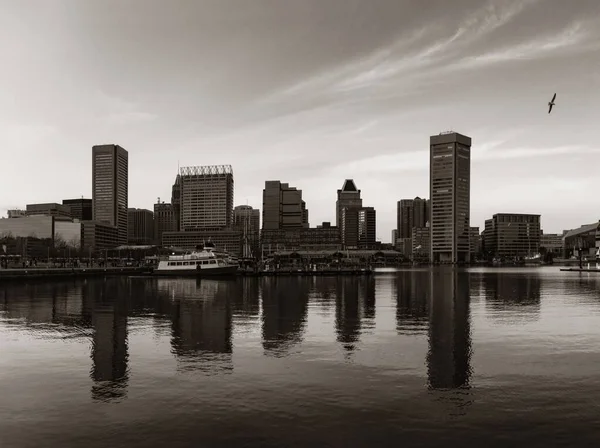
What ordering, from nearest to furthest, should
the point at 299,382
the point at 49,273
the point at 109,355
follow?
the point at 299,382, the point at 109,355, the point at 49,273

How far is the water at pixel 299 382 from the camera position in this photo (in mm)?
21234

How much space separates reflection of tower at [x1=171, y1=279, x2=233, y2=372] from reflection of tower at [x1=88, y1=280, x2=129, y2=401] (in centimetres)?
388

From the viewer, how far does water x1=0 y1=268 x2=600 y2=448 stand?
69.7ft

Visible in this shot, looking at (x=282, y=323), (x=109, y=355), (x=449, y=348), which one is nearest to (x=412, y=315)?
(x=282, y=323)

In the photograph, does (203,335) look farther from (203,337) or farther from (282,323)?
(282,323)

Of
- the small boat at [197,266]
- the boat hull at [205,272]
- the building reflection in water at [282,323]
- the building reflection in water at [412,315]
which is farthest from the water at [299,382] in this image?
the small boat at [197,266]

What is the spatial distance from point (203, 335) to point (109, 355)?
9551mm

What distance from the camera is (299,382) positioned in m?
28.3

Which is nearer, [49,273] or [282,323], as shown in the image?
[282,323]

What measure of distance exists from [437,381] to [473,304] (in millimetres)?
46250

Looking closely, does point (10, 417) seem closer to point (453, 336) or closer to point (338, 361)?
point (338, 361)

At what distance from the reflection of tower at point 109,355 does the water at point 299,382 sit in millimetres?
173

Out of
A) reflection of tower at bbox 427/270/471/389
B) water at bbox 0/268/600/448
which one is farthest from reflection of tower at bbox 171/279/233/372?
reflection of tower at bbox 427/270/471/389

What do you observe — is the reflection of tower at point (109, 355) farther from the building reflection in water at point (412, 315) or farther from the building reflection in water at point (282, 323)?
the building reflection in water at point (412, 315)
